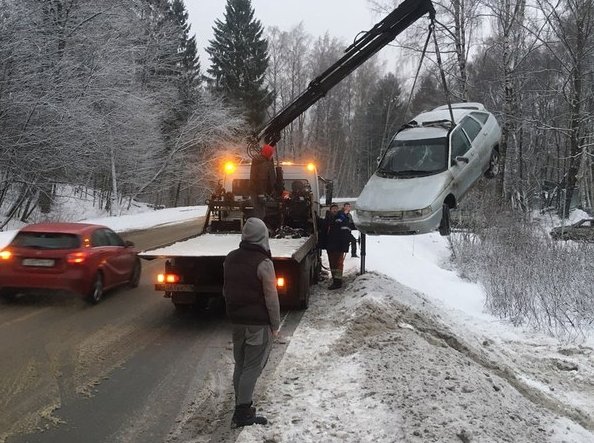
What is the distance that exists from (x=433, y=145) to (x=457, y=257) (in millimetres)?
6945

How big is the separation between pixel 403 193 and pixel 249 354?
6839 millimetres

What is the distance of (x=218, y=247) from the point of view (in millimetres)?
8992

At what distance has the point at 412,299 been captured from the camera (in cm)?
1004

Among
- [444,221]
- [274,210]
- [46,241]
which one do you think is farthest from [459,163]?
[46,241]

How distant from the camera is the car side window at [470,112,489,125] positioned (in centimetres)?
1352

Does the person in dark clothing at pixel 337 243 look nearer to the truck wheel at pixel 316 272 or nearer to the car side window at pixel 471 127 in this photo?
the truck wheel at pixel 316 272

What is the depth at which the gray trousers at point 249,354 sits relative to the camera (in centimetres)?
484

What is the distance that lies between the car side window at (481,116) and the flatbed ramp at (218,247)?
5.83m

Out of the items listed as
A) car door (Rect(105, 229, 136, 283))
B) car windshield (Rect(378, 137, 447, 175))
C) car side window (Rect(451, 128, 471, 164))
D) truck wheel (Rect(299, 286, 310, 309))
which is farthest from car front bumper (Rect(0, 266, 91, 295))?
car side window (Rect(451, 128, 471, 164))

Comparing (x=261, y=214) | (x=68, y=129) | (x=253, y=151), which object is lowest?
(x=261, y=214)

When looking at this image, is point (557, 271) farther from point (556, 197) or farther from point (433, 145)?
point (556, 197)

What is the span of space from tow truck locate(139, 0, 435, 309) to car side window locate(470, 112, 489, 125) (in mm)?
3604

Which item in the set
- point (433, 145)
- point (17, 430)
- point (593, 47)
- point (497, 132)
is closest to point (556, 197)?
point (593, 47)

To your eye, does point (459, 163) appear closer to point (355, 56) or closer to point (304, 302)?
point (355, 56)
